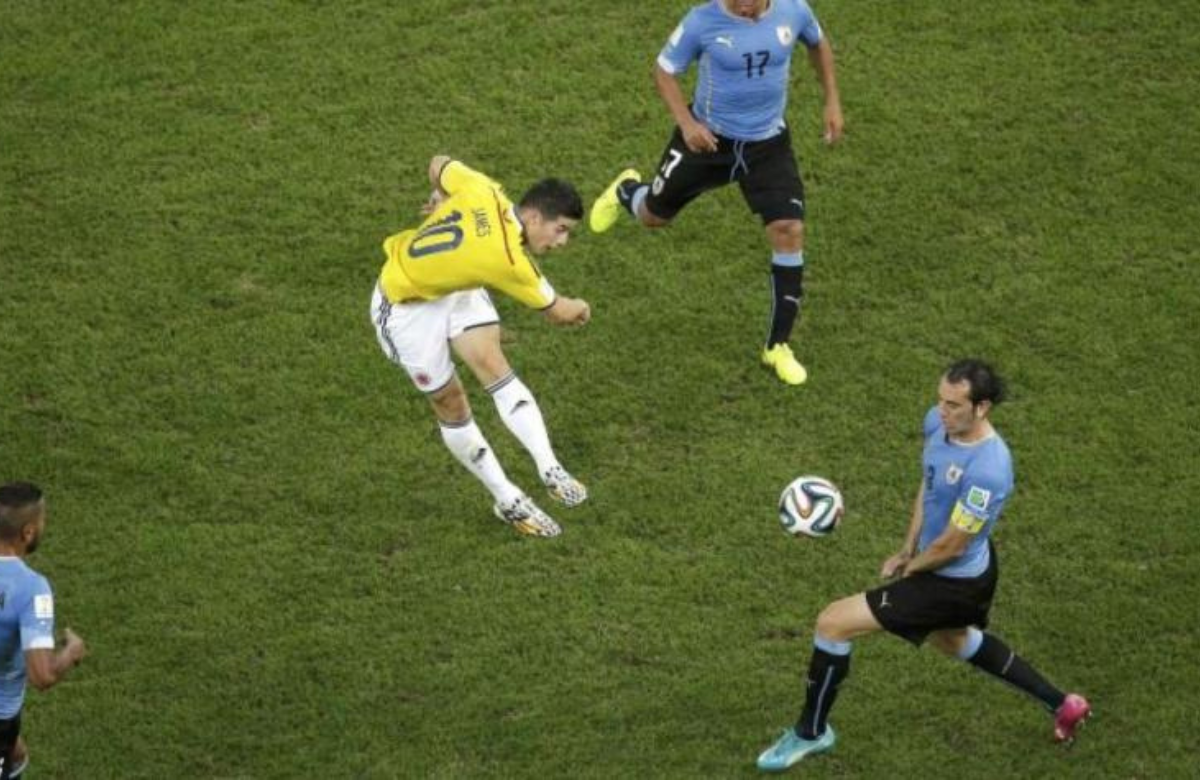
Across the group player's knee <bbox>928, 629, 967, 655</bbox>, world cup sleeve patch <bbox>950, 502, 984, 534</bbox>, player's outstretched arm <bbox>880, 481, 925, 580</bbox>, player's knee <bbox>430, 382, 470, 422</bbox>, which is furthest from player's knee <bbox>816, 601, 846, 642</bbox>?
player's knee <bbox>430, 382, 470, 422</bbox>

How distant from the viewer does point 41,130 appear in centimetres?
1586

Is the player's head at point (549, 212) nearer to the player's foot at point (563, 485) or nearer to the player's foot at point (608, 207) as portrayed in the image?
the player's foot at point (563, 485)

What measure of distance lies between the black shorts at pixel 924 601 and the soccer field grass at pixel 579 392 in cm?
93

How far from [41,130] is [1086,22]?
8.11 meters

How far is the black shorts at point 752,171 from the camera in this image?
13531 millimetres

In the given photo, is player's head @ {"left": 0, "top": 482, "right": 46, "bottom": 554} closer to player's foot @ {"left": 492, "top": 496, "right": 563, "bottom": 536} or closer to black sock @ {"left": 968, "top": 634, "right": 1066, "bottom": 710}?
player's foot @ {"left": 492, "top": 496, "right": 563, "bottom": 536}

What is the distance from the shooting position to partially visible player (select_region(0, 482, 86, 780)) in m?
9.68

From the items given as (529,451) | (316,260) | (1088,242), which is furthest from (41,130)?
(1088,242)

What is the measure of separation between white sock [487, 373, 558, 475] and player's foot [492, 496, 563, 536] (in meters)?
0.30

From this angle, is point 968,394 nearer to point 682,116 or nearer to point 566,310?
point 566,310

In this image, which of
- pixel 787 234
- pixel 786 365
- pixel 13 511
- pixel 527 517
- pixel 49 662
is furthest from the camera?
pixel 786 365

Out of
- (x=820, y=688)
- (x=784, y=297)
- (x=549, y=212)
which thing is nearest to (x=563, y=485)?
(x=549, y=212)

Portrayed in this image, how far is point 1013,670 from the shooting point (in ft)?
36.6

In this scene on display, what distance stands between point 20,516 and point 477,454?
3.40 m
